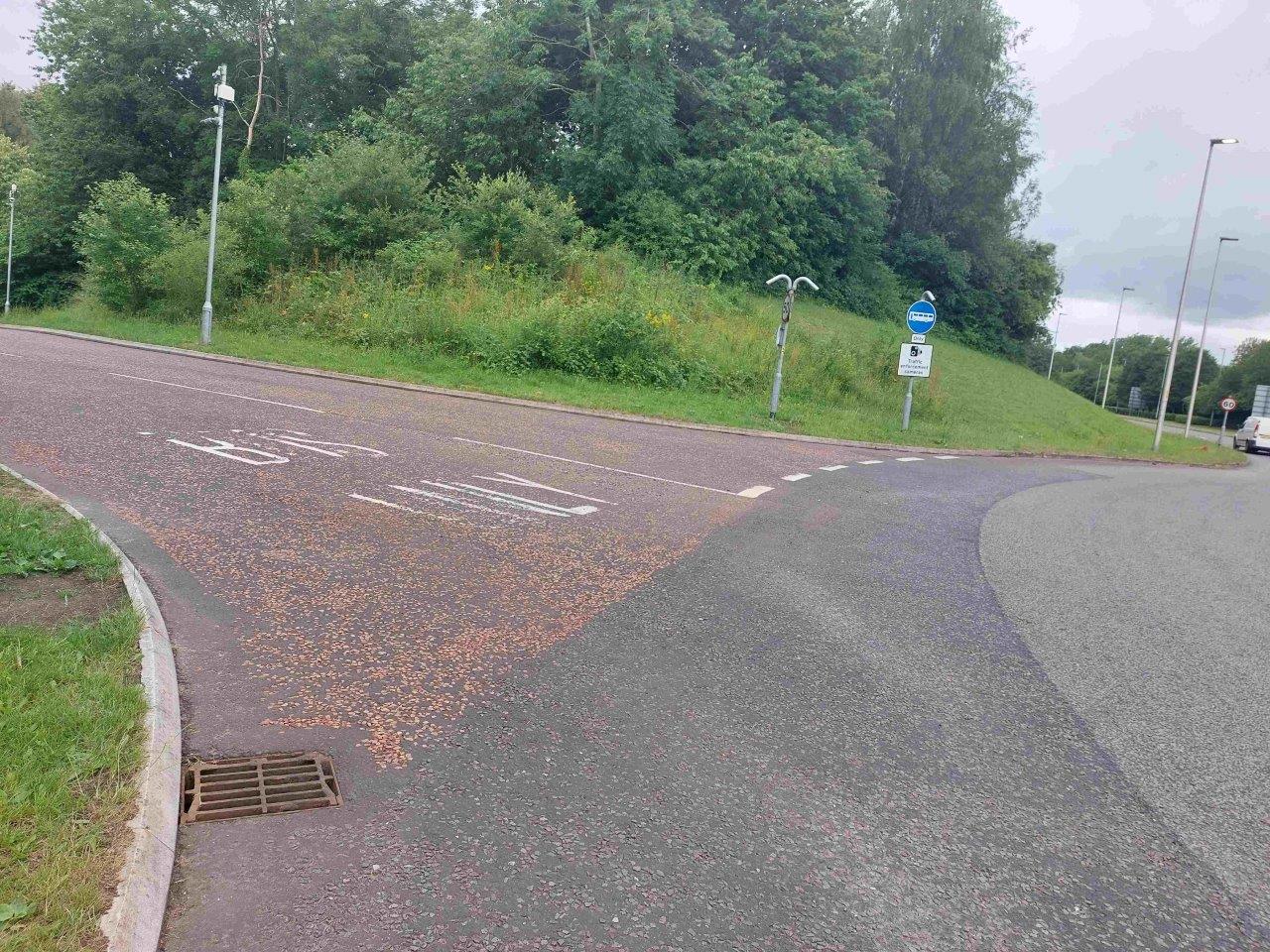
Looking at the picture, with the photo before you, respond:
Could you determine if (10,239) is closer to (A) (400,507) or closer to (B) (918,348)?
(B) (918,348)

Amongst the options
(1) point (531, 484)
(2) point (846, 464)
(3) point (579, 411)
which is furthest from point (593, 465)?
(3) point (579, 411)

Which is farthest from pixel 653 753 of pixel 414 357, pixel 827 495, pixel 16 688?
pixel 414 357

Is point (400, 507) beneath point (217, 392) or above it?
beneath

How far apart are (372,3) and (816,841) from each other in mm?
46629

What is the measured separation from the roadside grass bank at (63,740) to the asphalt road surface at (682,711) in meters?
0.28

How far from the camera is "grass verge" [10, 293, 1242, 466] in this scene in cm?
2061

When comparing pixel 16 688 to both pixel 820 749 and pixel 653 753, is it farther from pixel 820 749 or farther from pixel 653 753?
pixel 820 749

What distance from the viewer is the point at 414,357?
22.4 m

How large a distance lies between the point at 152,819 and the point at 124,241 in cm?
3005

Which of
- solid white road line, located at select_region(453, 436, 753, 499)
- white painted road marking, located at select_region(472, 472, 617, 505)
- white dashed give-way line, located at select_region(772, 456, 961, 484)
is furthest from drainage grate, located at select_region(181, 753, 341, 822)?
white dashed give-way line, located at select_region(772, 456, 961, 484)

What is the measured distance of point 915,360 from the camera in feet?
69.9

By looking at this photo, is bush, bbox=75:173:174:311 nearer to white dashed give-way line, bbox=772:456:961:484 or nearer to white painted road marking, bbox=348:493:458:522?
white dashed give-way line, bbox=772:456:961:484

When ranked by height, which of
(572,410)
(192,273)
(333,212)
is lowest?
(572,410)

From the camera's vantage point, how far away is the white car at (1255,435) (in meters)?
48.2
